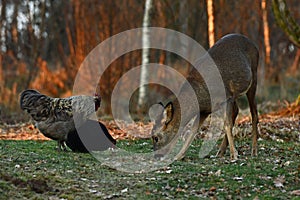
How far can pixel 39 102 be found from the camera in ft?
35.0

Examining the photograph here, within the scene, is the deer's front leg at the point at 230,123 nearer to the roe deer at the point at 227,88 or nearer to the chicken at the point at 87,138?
the roe deer at the point at 227,88

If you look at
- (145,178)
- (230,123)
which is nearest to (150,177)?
(145,178)

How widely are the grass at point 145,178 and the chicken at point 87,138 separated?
10.4 inches

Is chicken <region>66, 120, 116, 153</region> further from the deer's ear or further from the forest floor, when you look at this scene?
the deer's ear

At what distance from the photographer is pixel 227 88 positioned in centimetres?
1018

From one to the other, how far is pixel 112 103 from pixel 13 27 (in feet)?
23.4

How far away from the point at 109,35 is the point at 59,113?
36.2 ft

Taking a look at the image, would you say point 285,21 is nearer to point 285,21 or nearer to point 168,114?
point 285,21

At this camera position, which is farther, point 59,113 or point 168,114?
point 59,113

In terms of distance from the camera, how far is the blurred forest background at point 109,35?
2102cm

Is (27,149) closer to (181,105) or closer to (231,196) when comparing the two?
(181,105)

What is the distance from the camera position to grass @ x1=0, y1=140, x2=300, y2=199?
7.69m

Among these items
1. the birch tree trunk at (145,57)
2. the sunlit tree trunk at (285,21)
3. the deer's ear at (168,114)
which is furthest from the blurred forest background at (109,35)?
the deer's ear at (168,114)

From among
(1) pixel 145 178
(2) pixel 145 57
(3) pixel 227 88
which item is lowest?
(1) pixel 145 178
